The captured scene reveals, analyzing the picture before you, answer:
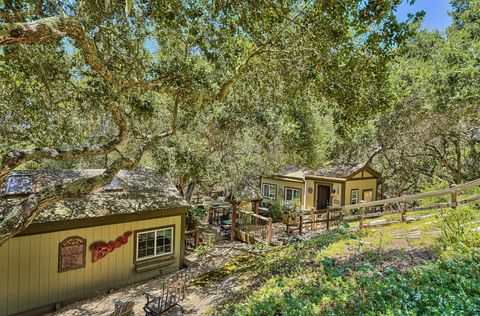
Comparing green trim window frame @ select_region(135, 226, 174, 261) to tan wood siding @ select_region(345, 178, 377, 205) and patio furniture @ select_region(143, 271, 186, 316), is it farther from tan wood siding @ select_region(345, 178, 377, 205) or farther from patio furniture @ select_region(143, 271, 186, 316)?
tan wood siding @ select_region(345, 178, 377, 205)

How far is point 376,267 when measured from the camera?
502 cm

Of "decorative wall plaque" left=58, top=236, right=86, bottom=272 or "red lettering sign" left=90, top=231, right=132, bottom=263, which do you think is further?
"red lettering sign" left=90, top=231, right=132, bottom=263

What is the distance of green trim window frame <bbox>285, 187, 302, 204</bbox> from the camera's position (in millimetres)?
19925

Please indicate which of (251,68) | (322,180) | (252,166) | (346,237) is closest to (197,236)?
(252,166)

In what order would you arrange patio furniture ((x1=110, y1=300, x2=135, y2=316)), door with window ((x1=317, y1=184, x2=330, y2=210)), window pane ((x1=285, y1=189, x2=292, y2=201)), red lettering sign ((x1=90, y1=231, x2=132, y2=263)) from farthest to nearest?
window pane ((x1=285, y1=189, x2=292, y2=201)) → door with window ((x1=317, y1=184, x2=330, y2=210)) → red lettering sign ((x1=90, y1=231, x2=132, y2=263)) → patio furniture ((x1=110, y1=300, x2=135, y2=316))

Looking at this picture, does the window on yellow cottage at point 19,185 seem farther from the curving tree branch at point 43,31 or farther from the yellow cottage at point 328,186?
the yellow cottage at point 328,186

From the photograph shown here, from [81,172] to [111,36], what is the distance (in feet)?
16.5

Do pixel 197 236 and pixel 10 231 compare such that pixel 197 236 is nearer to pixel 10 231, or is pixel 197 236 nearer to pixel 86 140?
pixel 86 140

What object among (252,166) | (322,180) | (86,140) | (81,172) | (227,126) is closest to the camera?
(81,172)

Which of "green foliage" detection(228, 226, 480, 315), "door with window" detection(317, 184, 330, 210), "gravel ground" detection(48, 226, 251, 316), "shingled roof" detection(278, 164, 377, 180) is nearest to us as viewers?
"green foliage" detection(228, 226, 480, 315)

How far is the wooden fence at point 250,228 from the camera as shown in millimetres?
11770

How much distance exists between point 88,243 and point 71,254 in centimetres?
50

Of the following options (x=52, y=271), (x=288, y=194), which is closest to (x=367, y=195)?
(x=288, y=194)

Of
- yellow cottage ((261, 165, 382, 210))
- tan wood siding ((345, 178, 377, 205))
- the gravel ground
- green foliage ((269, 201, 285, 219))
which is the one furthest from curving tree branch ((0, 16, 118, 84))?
tan wood siding ((345, 178, 377, 205))
